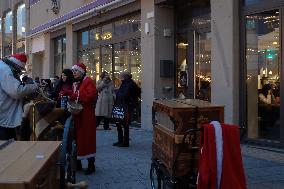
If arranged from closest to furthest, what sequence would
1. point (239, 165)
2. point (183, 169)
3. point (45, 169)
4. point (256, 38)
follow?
point (45, 169) → point (239, 165) → point (183, 169) → point (256, 38)

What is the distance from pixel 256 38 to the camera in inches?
375

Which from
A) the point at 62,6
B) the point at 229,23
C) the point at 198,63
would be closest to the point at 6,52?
the point at 62,6

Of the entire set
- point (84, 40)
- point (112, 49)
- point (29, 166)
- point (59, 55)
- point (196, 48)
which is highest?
point (84, 40)

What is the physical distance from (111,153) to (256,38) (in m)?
3.51

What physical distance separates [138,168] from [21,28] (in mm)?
21868

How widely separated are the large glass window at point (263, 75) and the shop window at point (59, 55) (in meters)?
12.0

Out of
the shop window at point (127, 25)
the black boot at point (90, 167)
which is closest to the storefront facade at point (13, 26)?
the shop window at point (127, 25)

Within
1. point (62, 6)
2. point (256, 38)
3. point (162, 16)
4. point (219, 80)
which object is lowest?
point (219, 80)

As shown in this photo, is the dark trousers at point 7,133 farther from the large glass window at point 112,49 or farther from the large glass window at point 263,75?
the large glass window at point 112,49

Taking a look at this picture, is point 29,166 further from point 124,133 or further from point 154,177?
point 124,133

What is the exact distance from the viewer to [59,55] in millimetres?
21297

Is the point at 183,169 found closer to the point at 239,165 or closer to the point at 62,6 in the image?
the point at 239,165

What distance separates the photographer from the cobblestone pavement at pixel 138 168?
21.6 ft

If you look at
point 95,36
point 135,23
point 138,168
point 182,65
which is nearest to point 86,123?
point 138,168
